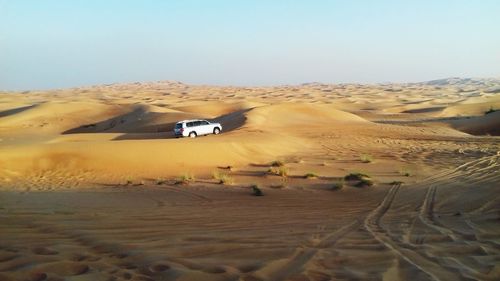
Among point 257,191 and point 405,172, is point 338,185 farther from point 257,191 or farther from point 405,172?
point 405,172

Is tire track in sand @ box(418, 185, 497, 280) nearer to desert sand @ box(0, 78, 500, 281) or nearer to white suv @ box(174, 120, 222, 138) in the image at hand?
desert sand @ box(0, 78, 500, 281)

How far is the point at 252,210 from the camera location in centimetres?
958

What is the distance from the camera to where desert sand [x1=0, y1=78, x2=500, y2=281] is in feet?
17.9

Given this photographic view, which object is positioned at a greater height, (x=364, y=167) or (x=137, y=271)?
(x=137, y=271)

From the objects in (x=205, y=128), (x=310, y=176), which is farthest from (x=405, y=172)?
(x=205, y=128)

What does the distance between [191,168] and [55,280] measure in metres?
12.0

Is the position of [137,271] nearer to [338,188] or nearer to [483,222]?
[483,222]

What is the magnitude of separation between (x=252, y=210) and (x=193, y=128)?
19.8 m

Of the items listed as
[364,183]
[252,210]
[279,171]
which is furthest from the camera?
[279,171]

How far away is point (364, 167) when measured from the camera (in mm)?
16172

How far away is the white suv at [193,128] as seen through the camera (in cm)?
2844

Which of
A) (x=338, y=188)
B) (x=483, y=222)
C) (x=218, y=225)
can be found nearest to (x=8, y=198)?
(x=218, y=225)

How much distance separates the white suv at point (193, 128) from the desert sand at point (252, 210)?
17.4 ft

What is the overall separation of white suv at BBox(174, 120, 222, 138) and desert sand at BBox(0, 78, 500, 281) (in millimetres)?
5312
